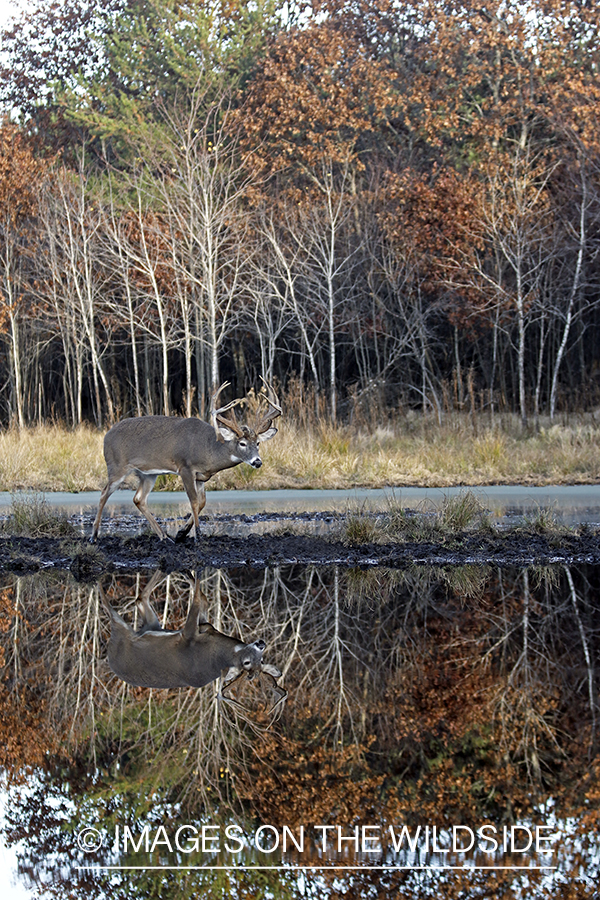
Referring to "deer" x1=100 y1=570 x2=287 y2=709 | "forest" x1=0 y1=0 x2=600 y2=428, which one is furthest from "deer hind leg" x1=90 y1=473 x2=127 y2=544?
"forest" x1=0 y1=0 x2=600 y2=428

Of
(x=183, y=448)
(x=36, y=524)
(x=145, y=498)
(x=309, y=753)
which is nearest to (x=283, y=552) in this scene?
(x=183, y=448)

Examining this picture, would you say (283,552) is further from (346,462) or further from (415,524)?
(346,462)

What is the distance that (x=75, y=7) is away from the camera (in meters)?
45.3

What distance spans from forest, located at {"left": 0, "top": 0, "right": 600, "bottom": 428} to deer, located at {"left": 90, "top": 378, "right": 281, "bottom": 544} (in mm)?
16866

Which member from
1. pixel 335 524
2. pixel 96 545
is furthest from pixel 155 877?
pixel 335 524

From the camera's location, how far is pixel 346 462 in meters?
19.6

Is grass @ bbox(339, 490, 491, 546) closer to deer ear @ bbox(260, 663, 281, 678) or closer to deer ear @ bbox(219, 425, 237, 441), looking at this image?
deer ear @ bbox(219, 425, 237, 441)

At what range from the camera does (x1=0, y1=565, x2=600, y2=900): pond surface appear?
3.61m

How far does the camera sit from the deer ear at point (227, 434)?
39.5 ft

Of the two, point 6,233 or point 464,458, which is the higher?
point 6,233

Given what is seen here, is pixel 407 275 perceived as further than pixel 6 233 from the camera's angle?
No

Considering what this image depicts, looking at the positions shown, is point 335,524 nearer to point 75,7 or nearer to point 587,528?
point 587,528

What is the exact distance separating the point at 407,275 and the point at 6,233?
13031 mm

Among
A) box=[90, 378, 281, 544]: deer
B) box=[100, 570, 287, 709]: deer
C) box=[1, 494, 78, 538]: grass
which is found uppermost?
box=[90, 378, 281, 544]: deer
